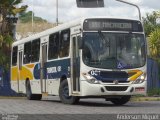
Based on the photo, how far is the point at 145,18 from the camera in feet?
224

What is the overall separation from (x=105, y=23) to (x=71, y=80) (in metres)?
2.50

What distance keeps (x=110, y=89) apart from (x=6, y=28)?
2141 centimetres

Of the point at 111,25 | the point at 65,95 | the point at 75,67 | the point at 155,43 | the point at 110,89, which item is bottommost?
the point at 65,95

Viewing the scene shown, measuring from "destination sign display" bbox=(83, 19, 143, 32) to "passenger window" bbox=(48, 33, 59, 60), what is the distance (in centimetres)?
256

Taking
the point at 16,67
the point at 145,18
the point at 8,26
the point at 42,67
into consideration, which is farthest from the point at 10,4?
the point at 145,18

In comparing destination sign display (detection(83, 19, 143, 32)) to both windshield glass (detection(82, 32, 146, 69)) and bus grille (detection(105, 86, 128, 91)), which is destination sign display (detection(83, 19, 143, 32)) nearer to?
windshield glass (detection(82, 32, 146, 69))

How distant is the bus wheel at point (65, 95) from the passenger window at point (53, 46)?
142cm

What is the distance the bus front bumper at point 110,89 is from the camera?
20.2 metres

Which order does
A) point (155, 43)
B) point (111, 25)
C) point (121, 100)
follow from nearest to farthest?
point (111, 25) < point (121, 100) < point (155, 43)

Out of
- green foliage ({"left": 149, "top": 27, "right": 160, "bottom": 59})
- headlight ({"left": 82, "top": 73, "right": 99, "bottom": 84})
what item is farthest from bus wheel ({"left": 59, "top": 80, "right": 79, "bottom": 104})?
green foliage ({"left": 149, "top": 27, "right": 160, "bottom": 59})

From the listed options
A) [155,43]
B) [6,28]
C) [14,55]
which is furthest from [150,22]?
[14,55]

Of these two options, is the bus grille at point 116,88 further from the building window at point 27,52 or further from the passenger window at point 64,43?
the building window at point 27,52

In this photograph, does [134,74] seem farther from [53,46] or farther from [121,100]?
[53,46]

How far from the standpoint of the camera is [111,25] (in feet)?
69.0
